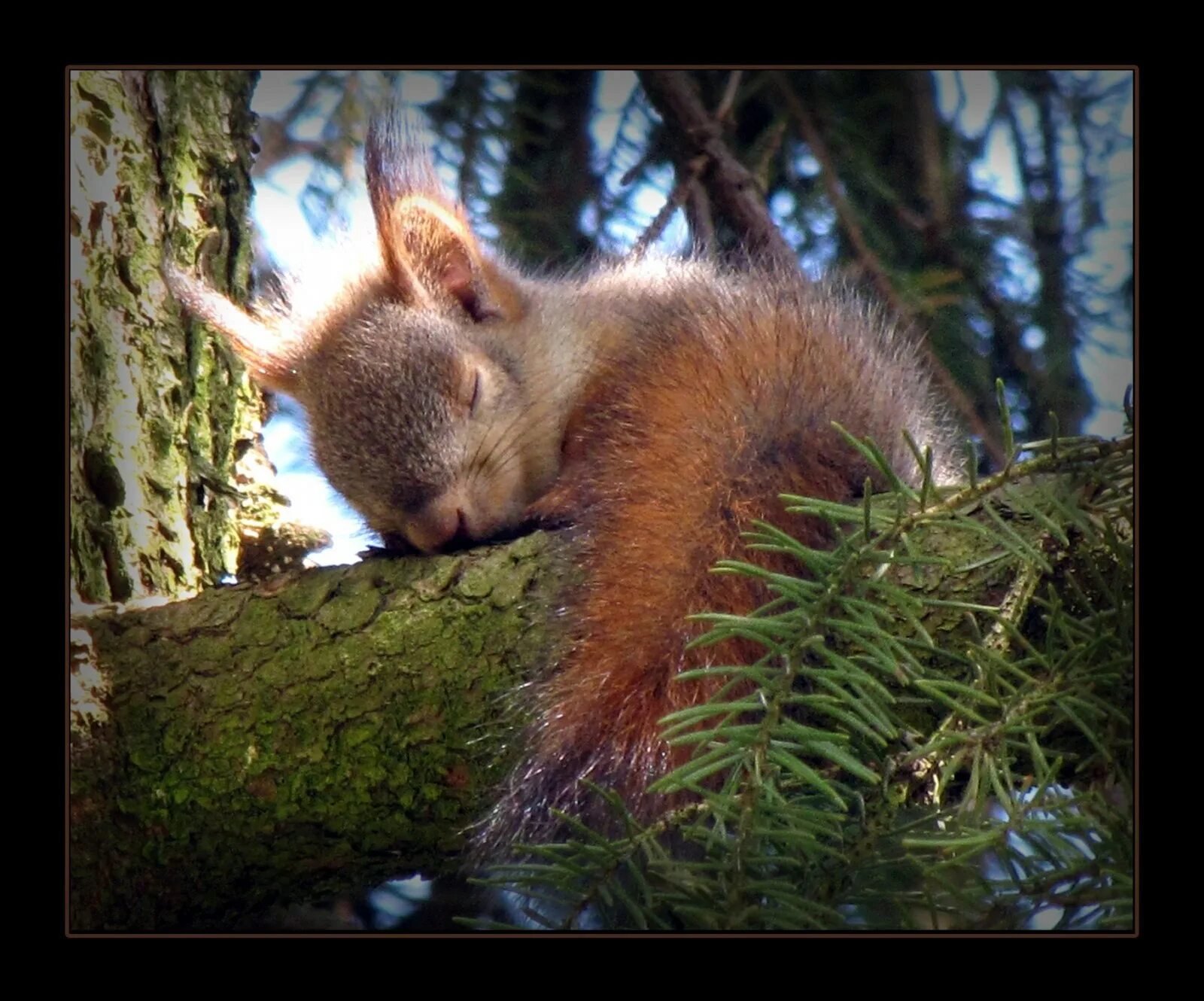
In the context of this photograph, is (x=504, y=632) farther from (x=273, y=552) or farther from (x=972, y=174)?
(x=972, y=174)

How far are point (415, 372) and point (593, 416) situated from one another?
0.27 meters

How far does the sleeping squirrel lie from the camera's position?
1312mm

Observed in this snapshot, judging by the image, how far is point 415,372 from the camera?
1694 millimetres

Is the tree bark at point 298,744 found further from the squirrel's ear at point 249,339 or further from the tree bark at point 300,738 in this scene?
the squirrel's ear at point 249,339

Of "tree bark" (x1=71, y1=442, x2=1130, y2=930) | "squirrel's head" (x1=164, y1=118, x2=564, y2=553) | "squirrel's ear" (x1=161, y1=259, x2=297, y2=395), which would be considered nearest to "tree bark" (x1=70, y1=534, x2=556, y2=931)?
"tree bark" (x1=71, y1=442, x2=1130, y2=930)

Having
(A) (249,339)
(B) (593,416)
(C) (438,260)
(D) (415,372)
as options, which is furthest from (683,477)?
(A) (249,339)

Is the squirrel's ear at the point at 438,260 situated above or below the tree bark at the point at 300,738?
above

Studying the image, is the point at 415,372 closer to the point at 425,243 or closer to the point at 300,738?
the point at 425,243

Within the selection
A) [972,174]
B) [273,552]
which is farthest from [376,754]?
[972,174]

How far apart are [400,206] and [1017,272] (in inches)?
36.4

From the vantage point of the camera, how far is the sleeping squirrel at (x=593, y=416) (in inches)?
51.6

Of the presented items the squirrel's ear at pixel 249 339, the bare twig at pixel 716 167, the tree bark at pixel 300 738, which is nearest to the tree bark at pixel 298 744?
the tree bark at pixel 300 738

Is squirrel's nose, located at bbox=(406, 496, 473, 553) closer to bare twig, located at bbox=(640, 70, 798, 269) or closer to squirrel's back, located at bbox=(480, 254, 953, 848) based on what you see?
squirrel's back, located at bbox=(480, 254, 953, 848)

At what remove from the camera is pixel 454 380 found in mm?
1689
